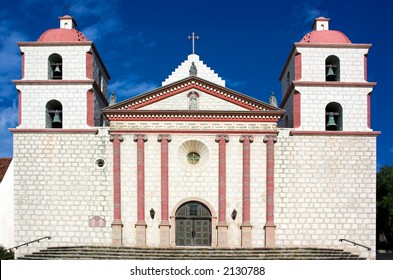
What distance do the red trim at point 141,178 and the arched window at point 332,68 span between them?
1129 centimetres

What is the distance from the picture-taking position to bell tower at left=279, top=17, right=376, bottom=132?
26.8 metres

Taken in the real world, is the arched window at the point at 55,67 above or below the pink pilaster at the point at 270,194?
above

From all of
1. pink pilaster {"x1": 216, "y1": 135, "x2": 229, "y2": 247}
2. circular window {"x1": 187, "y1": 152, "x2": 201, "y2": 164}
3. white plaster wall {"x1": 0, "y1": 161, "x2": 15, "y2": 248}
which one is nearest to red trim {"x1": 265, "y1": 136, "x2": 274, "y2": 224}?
pink pilaster {"x1": 216, "y1": 135, "x2": 229, "y2": 247}

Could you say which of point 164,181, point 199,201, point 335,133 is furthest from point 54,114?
point 335,133

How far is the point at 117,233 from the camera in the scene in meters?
25.8

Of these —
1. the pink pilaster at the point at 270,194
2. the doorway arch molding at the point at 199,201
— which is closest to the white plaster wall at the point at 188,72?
the pink pilaster at the point at 270,194

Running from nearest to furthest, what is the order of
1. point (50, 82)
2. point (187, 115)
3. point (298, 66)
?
point (187, 115) < point (50, 82) < point (298, 66)

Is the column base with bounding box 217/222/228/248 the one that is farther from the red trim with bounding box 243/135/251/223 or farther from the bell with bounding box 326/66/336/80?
the bell with bounding box 326/66/336/80

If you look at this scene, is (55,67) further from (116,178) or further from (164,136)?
(164,136)

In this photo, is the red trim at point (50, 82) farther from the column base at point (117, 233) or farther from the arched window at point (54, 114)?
the column base at point (117, 233)

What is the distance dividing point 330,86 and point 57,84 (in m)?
15.3

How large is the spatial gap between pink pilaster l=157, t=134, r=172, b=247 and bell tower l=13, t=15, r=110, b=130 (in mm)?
4200

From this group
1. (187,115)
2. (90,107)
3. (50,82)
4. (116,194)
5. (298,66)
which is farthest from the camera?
(298,66)

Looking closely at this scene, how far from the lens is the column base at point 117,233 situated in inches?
1015
